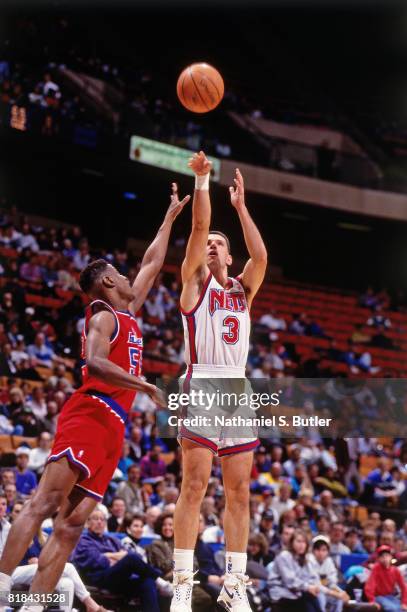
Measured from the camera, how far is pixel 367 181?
927 inches

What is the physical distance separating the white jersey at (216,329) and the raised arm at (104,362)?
0.83 m

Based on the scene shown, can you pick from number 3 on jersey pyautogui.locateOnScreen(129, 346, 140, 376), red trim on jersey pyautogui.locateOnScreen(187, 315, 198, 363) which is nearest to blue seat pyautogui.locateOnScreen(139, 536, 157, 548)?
red trim on jersey pyautogui.locateOnScreen(187, 315, 198, 363)

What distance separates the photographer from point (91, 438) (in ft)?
18.5

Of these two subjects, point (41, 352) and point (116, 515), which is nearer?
point (116, 515)

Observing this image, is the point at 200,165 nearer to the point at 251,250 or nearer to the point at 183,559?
the point at 251,250

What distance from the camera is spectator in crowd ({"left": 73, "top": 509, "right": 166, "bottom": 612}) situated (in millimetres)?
8656

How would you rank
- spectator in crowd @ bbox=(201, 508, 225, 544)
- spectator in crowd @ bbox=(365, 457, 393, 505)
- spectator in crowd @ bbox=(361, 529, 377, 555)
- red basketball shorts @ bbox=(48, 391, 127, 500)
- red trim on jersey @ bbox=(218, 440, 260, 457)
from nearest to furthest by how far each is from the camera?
red basketball shorts @ bbox=(48, 391, 127, 500) < red trim on jersey @ bbox=(218, 440, 260, 457) < spectator in crowd @ bbox=(201, 508, 225, 544) < spectator in crowd @ bbox=(361, 529, 377, 555) < spectator in crowd @ bbox=(365, 457, 393, 505)

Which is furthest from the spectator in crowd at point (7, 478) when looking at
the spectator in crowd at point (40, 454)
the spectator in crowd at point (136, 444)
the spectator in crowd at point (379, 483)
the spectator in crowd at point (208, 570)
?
the spectator in crowd at point (379, 483)

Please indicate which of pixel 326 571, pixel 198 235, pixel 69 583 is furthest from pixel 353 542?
pixel 198 235

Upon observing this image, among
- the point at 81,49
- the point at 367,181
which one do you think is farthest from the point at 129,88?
the point at 367,181

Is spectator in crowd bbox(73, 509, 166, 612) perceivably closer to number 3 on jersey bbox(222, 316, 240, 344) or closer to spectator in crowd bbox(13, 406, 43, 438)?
number 3 on jersey bbox(222, 316, 240, 344)

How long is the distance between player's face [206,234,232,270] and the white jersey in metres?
0.14

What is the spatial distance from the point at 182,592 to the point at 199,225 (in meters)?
2.50

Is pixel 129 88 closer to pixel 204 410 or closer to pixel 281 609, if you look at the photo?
pixel 281 609
